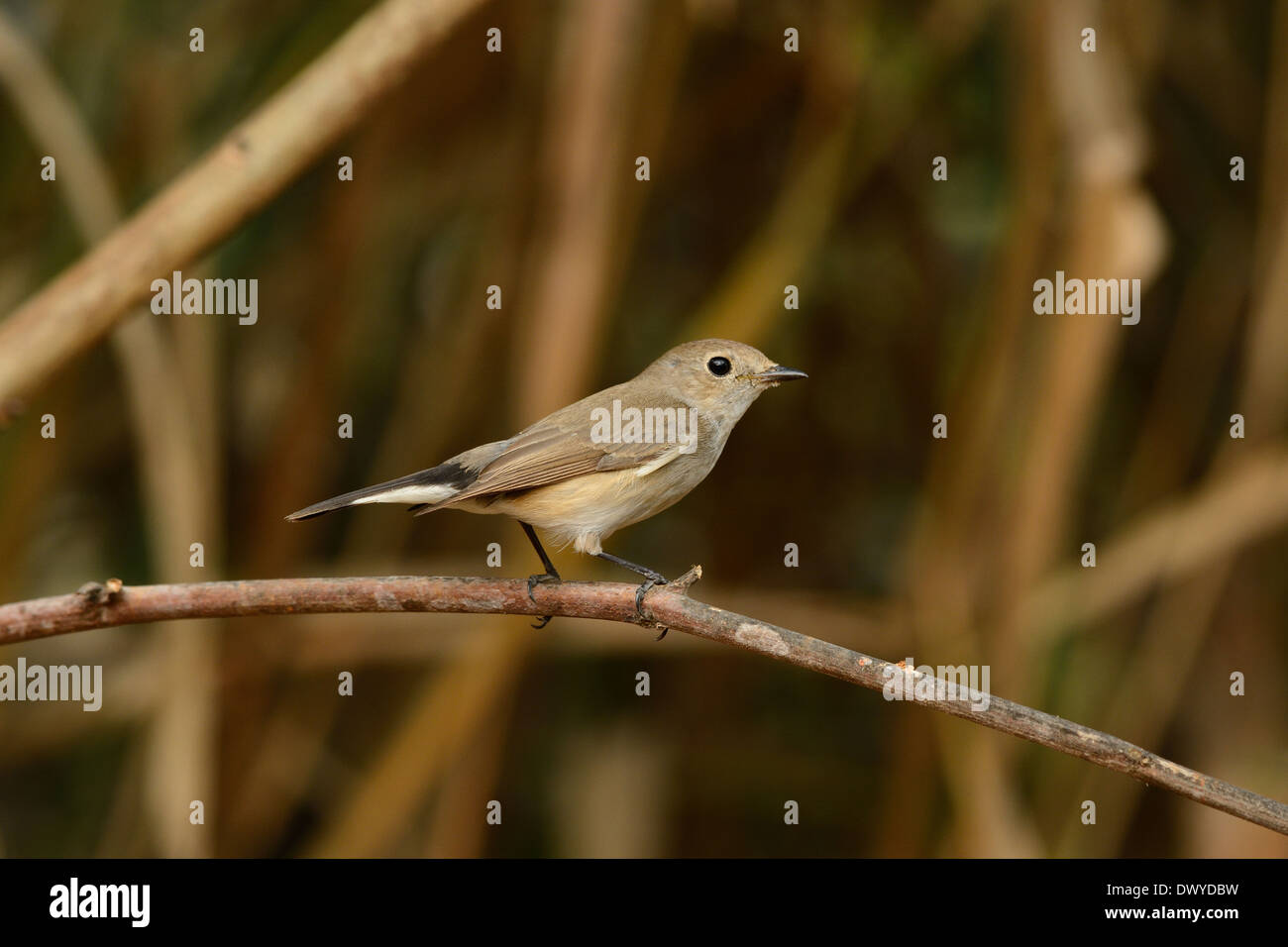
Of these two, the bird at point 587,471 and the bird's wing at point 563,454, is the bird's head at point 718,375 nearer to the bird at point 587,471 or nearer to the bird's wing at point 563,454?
the bird at point 587,471

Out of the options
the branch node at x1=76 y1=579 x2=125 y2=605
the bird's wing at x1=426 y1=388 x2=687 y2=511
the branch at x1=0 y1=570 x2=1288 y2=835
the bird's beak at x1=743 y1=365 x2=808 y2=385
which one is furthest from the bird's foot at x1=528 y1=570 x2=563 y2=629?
the bird's beak at x1=743 y1=365 x2=808 y2=385

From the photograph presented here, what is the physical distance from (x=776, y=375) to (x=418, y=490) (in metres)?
1.14

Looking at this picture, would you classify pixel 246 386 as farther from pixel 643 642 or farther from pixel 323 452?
pixel 643 642

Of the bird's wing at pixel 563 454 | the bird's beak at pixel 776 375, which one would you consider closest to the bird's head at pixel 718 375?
the bird's beak at pixel 776 375

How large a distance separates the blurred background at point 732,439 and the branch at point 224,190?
102cm

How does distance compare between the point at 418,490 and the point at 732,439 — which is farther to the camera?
the point at 732,439

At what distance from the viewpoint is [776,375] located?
3631 millimetres

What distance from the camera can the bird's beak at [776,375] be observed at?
11.7 ft

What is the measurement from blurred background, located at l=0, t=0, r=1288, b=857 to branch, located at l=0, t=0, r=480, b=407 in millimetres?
1022

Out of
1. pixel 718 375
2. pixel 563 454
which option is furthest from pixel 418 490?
pixel 718 375

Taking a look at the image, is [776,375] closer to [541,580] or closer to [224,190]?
[541,580]

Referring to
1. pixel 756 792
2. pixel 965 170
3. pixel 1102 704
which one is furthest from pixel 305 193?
pixel 1102 704

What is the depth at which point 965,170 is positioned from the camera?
4695 mm

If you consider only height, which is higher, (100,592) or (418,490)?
(418,490)
